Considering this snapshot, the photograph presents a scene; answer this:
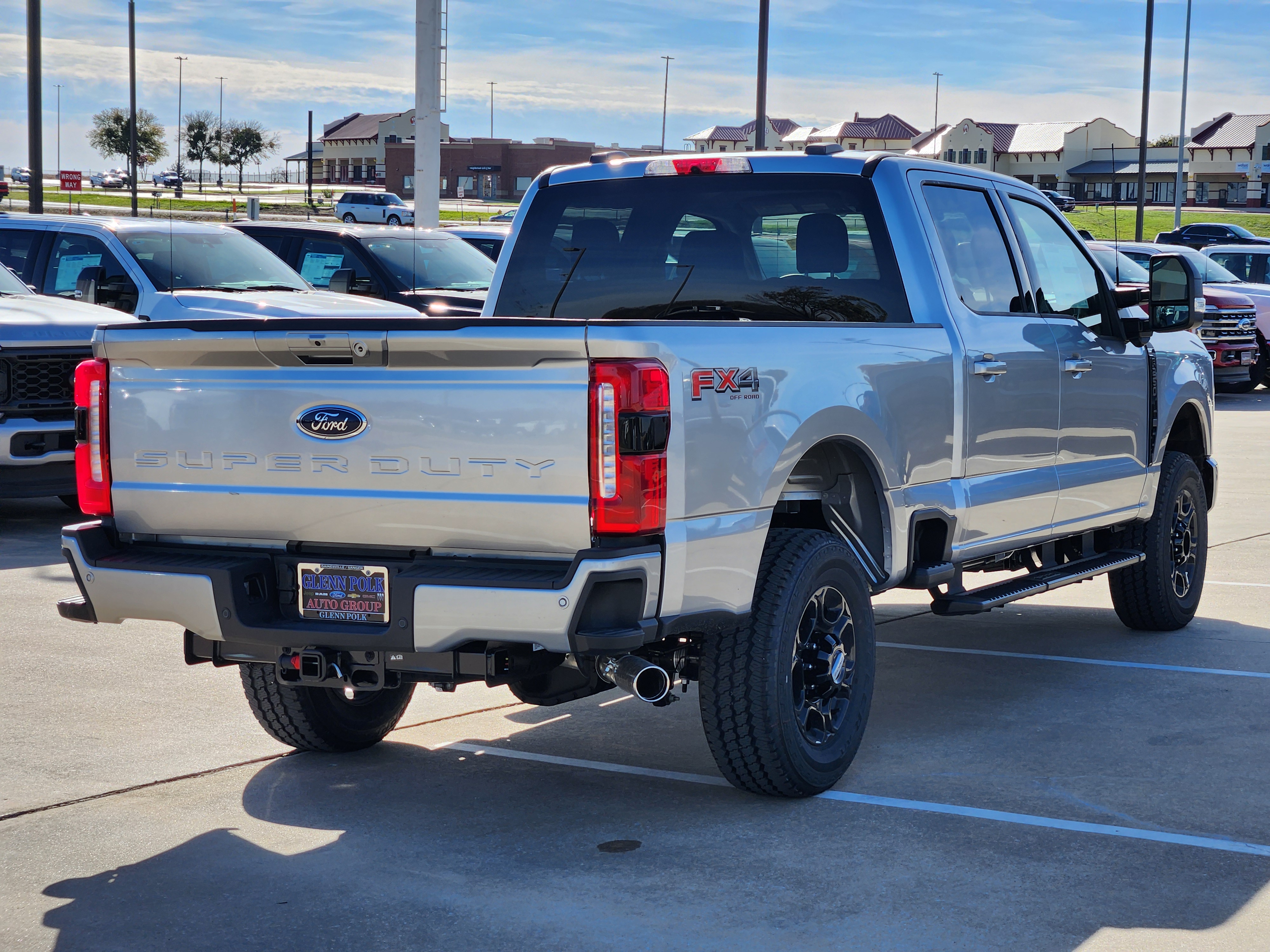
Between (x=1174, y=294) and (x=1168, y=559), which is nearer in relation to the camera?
(x=1174, y=294)

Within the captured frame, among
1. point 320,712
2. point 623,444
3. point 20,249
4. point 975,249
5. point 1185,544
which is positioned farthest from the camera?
point 20,249

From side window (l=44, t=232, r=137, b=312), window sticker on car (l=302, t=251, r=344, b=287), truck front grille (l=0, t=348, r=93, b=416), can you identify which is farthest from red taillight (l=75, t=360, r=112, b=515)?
window sticker on car (l=302, t=251, r=344, b=287)

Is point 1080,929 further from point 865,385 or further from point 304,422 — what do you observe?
point 304,422

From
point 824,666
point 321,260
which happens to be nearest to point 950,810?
point 824,666

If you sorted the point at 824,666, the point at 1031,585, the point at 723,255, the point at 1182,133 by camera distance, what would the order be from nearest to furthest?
the point at 824,666 → the point at 723,255 → the point at 1031,585 → the point at 1182,133

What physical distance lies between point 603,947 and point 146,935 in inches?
47.2

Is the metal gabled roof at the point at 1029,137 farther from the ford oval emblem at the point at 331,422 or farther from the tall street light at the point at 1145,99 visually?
the ford oval emblem at the point at 331,422

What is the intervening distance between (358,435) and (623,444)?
0.82 metres

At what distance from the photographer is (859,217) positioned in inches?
240

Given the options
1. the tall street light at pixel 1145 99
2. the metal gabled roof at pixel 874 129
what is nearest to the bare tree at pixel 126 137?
the metal gabled roof at pixel 874 129

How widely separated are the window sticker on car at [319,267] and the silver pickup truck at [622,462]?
28.7 ft

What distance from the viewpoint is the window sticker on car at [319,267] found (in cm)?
1512

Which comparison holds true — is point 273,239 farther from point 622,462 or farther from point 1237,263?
point 1237,263

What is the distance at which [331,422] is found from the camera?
4621mm
